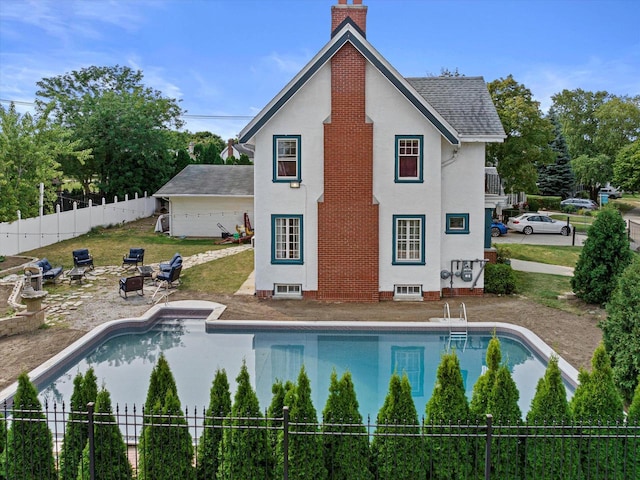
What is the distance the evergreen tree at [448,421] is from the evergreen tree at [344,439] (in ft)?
2.93

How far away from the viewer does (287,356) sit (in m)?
14.7

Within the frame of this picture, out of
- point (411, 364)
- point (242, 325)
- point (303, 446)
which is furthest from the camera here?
point (242, 325)

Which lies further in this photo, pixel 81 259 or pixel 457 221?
pixel 81 259

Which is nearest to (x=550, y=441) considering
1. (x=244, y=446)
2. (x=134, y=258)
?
(x=244, y=446)

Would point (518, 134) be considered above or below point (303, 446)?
above

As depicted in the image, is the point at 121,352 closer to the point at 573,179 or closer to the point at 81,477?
the point at 81,477

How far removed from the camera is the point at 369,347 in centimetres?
1524

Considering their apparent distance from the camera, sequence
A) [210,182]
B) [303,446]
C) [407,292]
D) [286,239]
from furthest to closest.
Result: [210,182] → [407,292] → [286,239] → [303,446]

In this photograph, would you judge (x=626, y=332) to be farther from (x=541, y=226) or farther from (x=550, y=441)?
(x=541, y=226)

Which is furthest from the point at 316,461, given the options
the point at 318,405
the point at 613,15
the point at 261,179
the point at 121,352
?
the point at 613,15

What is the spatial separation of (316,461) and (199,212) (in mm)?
28774

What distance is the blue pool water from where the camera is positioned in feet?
39.9

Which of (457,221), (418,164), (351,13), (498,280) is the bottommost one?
(498,280)

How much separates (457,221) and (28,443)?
15320mm
